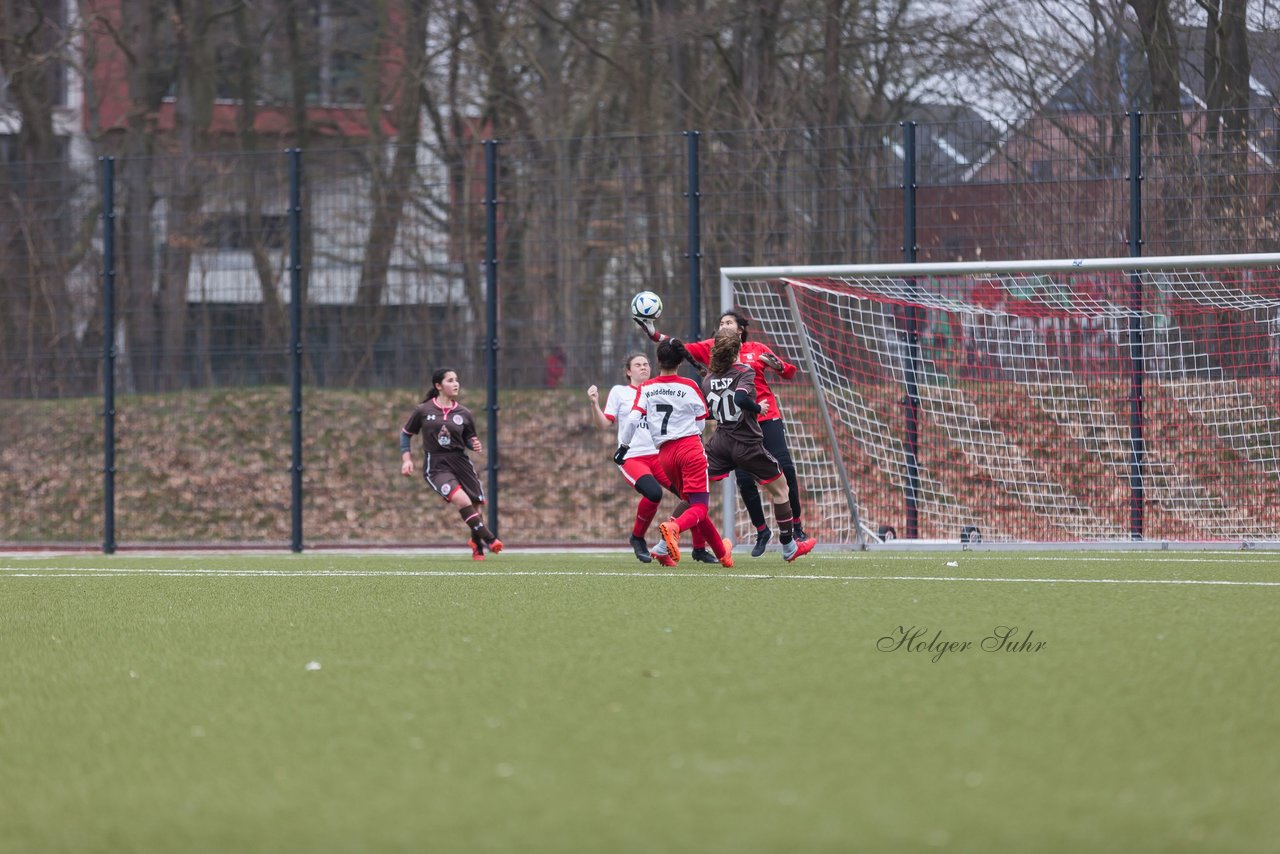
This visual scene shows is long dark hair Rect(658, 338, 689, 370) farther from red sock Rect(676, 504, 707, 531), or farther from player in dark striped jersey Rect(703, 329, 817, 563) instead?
red sock Rect(676, 504, 707, 531)

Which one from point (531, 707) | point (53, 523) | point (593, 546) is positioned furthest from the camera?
point (53, 523)

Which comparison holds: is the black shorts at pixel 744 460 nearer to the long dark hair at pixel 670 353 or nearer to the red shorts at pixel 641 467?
the red shorts at pixel 641 467

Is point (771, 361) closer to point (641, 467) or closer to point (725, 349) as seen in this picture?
point (725, 349)

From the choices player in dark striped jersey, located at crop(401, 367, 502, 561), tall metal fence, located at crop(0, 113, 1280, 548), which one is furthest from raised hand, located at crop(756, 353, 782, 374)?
player in dark striped jersey, located at crop(401, 367, 502, 561)

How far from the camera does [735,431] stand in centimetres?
1106

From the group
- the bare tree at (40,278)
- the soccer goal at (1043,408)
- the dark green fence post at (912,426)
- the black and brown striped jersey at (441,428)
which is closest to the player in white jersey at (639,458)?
the soccer goal at (1043,408)

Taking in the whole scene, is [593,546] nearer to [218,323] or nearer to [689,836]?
[218,323]

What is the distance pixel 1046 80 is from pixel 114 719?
17.3 meters

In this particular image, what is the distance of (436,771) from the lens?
3.79 m

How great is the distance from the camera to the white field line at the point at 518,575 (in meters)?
8.64

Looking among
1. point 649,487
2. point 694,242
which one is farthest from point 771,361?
point 694,242

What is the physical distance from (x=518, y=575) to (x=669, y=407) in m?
1.58

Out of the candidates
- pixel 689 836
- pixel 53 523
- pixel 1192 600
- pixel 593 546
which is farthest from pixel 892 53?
pixel 689 836

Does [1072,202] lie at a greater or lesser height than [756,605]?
greater
